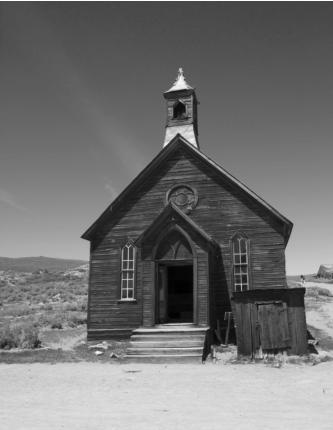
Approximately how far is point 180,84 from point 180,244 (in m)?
9.45

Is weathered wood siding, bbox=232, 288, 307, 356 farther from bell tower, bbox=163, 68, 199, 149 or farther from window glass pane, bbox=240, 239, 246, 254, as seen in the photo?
bell tower, bbox=163, 68, 199, 149

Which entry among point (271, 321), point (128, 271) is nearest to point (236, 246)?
point (271, 321)

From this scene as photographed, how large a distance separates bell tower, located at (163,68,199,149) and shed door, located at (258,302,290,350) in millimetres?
10070

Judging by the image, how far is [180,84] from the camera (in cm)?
2245

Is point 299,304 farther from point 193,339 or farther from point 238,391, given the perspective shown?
point 238,391

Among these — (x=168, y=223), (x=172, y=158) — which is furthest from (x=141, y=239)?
(x=172, y=158)

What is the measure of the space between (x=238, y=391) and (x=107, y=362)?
5871mm

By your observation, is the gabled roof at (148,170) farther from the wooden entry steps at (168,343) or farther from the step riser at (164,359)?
the step riser at (164,359)

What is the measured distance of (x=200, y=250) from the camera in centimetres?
1683

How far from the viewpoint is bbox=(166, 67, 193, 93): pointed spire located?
862 inches

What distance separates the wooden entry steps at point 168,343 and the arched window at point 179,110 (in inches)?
434

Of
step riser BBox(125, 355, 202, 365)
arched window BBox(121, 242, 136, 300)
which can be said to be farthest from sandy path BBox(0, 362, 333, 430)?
arched window BBox(121, 242, 136, 300)

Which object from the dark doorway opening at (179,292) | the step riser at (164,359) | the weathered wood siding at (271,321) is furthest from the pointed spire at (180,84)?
the step riser at (164,359)

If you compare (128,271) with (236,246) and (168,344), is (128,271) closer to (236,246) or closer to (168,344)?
(168,344)
